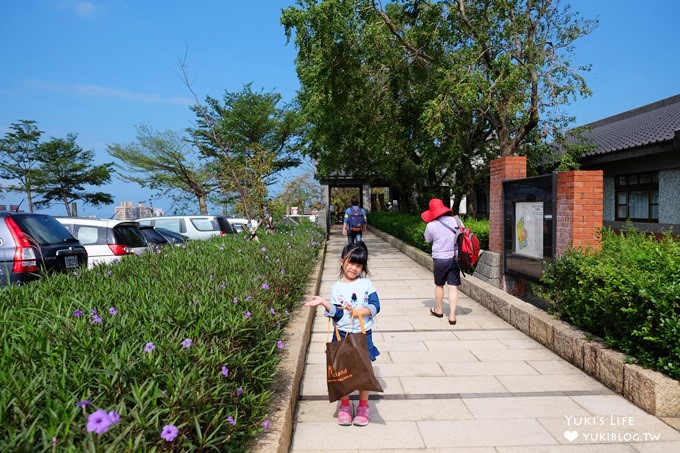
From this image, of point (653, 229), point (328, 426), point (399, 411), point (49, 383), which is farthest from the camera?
point (653, 229)

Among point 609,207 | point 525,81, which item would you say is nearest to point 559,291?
point 525,81

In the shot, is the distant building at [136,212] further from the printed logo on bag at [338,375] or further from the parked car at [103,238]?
the printed logo on bag at [338,375]

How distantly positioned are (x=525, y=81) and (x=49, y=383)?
1157cm

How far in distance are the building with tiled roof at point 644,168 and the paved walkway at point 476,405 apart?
8839mm

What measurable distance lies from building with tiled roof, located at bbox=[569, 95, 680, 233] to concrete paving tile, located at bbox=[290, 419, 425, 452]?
35.3ft

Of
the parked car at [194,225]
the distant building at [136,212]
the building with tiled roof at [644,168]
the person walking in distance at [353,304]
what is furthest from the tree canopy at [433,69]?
the distant building at [136,212]

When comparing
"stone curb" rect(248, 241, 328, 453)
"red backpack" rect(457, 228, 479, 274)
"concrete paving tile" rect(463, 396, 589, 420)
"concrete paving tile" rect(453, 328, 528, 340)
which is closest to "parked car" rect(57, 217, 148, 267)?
"stone curb" rect(248, 241, 328, 453)

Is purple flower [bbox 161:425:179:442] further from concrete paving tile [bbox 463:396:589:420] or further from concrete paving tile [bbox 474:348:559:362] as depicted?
concrete paving tile [bbox 474:348:559:362]

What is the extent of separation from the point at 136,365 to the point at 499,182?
7.11 meters

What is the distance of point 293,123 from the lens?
36.2 meters

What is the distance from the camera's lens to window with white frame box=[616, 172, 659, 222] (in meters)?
13.5

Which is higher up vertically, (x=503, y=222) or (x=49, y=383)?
(x=503, y=222)

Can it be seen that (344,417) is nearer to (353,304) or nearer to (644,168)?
(353,304)

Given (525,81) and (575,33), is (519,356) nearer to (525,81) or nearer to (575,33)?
(525,81)
